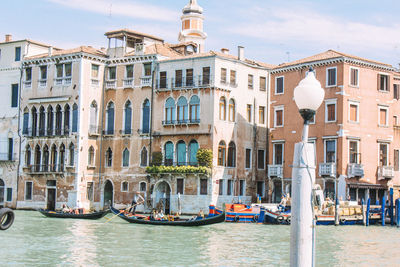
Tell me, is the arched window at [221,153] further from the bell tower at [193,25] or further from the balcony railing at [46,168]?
the bell tower at [193,25]

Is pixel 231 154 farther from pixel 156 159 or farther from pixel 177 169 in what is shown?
pixel 156 159

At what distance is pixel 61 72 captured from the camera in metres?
36.0

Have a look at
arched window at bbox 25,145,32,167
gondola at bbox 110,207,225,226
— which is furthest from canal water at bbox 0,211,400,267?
arched window at bbox 25,145,32,167

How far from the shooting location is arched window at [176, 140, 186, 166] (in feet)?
108

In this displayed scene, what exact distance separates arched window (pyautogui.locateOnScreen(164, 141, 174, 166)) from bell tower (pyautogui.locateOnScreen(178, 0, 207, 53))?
11.9m

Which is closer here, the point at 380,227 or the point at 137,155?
the point at 380,227

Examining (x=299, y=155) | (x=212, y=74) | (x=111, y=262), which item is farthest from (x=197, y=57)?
(x=299, y=155)

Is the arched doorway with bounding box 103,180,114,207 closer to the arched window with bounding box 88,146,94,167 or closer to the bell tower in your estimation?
the arched window with bounding box 88,146,94,167

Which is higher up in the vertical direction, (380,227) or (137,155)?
(137,155)

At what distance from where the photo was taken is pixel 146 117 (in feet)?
113

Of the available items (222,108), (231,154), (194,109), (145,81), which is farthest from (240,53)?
(231,154)

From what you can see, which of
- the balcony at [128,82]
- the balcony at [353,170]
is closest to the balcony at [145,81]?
the balcony at [128,82]

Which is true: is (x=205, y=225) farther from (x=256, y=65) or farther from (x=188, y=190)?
(x=256, y=65)

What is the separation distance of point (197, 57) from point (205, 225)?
10.7m
